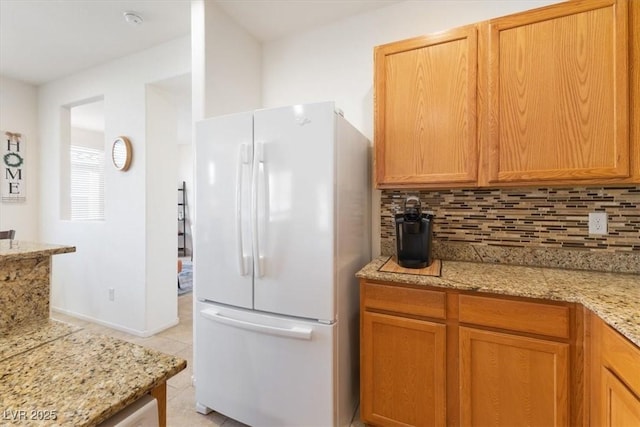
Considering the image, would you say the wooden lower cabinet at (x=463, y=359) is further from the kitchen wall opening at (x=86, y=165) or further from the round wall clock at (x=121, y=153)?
the kitchen wall opening at (x=86, y=165)

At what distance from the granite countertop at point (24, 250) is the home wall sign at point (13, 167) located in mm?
3048

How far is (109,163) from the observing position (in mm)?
2955

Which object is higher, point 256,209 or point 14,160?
point 14,160

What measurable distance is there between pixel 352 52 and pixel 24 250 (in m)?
2.18

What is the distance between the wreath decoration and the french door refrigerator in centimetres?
307

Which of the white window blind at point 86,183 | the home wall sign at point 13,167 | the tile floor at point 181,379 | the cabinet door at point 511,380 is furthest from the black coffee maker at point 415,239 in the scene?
the white window blind at point 86,183

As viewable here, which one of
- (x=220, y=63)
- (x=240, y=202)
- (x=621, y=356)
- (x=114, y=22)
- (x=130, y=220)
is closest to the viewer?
(x=621, y=356)

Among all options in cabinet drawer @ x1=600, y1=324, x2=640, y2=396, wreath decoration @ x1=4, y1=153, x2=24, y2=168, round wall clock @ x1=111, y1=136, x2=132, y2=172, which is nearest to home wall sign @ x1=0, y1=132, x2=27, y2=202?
wreath decoration @ x1=4, y1=153, x2=24, y2=168

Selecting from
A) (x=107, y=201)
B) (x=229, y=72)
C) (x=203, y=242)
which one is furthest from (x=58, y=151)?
(x=203, y=242)

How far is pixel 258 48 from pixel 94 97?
198 centimetres

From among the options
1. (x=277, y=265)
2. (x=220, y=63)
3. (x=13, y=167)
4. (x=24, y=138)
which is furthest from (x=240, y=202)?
(x=24, y=138)

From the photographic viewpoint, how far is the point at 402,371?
1.51 meters

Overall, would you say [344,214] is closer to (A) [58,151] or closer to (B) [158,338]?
(B) [158,338]

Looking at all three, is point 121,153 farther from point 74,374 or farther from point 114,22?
point 74,374
